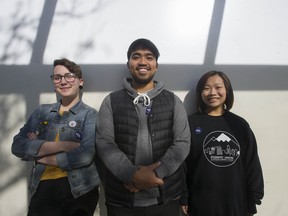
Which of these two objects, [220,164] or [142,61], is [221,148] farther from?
[142,61]

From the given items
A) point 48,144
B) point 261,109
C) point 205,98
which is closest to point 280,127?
point 261,109

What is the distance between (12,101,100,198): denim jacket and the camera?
209 centimetres

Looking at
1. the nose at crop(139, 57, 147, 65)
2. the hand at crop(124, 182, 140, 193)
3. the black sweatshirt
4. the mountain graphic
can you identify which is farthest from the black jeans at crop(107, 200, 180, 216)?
the nose at crop(139, 57, 147, 65)

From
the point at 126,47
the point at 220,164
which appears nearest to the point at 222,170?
the point at 220,164

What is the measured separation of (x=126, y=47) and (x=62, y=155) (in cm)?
118

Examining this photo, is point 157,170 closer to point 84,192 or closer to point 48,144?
point 84,192

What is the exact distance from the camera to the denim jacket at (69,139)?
2.09 metres

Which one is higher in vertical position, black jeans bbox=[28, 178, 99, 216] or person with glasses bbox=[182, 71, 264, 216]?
person with glasses bbox=[182, 71, 264, 216]

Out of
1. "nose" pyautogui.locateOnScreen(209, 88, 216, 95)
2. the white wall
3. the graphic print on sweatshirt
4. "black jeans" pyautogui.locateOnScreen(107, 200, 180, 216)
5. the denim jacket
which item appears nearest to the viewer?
"black jeans" pyautogui.locateOnScreen(107, 200, 180, 216)

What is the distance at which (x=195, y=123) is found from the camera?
2340 millimetres

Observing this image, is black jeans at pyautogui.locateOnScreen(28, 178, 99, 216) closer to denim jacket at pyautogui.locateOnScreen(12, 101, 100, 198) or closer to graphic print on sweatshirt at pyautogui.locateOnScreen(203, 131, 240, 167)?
denim jacket at pyautogui.locateOnScreen(12, 101, 100, 198)

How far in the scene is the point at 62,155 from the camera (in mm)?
2080

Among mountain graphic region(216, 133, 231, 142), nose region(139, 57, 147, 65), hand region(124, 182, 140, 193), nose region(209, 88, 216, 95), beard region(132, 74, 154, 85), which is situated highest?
nose region(139, 57, 147, 65)

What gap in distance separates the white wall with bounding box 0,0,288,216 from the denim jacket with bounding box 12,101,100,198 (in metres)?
0.41
